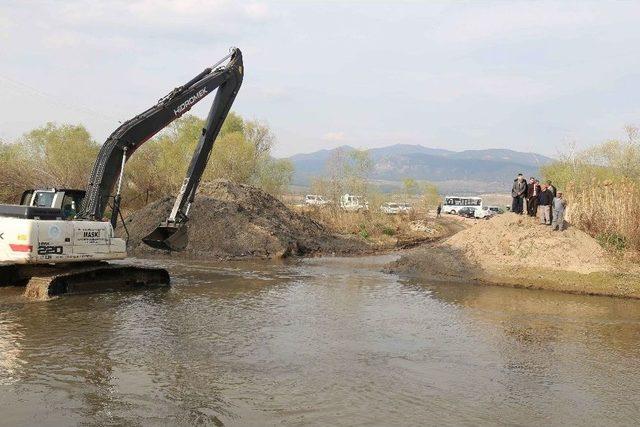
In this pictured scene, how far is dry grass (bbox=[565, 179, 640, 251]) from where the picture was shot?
18.3 m

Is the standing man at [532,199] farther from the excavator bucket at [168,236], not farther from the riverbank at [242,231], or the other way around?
the excavator bucket at [168,236]

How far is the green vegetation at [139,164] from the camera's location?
30061 mm

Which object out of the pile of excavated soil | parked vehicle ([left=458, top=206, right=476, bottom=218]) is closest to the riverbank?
the pile of excavated soil

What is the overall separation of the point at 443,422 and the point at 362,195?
36945mm

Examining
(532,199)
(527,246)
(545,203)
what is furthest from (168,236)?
(532,199)

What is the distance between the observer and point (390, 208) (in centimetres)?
4359

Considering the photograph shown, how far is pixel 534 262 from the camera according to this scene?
18625 mm

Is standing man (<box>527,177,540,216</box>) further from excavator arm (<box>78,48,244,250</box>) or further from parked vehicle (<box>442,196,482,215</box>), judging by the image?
parked vehicle (<box>442,196,482,215</box>)

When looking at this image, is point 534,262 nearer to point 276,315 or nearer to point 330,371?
point 276,315

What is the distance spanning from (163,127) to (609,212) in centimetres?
1451

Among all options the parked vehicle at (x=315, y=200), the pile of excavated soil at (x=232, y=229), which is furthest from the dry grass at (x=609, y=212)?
the parked vehicle at (x=315, y=200)

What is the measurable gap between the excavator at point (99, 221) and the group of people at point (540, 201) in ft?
34.7

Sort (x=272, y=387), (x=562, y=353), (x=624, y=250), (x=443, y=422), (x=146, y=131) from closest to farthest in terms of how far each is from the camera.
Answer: (x=443, y=422), (x=272, y=387), (x=562, y=353), (x=146, y=131), (x=624, y=250)

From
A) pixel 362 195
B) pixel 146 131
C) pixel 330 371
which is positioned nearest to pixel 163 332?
pixel 330 371
